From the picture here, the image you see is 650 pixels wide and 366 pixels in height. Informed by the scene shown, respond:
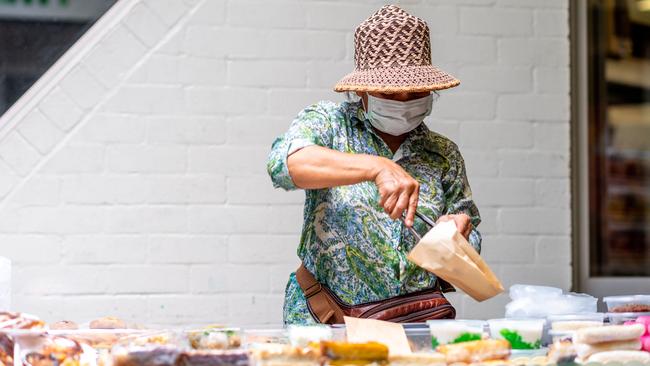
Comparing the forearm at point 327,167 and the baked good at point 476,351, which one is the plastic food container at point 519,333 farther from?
the forearm at point 327,167

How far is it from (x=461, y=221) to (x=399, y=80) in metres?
0.38

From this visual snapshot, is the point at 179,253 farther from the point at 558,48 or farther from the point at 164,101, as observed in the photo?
the point at 558,48

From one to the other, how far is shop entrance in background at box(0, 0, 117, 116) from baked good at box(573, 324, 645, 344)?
253 centimetres

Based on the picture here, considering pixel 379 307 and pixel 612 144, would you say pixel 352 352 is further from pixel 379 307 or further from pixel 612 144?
pixel 612 144

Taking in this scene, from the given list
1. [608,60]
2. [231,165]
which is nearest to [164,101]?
[231,165]

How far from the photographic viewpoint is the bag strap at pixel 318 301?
2654 mm

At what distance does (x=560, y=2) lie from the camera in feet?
14.2

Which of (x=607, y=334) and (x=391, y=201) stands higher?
(x=391, y=201)

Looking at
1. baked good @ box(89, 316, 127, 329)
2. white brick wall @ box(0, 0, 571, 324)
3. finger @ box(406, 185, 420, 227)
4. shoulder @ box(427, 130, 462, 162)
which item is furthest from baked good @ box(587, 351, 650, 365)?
white brick wall @ box(0, 0, 571, 324)

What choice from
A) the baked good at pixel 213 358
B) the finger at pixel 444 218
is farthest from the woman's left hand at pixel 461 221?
the baked good at pixel 213 358

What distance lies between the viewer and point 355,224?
264 cm

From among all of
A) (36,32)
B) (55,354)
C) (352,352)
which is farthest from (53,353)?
(36,32)

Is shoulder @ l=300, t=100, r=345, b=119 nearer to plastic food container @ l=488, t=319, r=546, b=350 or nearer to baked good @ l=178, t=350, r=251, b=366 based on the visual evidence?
plastic food container @ l=488, t=319, r=546, b=350

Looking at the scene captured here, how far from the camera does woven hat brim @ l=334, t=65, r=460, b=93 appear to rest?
2568 mm
